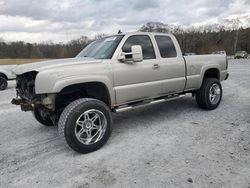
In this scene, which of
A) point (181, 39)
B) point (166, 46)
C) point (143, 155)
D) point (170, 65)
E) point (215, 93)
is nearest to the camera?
point (143, 155)

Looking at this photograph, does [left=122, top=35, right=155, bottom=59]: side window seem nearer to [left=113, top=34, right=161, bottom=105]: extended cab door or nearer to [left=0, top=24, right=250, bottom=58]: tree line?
[left=113, top=34, right=161, bottom=105]: extended cab door

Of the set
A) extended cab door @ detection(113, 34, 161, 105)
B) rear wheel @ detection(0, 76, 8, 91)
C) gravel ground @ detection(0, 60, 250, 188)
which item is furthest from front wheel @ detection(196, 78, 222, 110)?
rear wheel @ detection(0, 76, 8, 91)

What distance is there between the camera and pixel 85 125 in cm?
356

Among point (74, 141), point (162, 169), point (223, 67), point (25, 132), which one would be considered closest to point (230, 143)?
point (162, 169)

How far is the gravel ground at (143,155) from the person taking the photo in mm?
2719

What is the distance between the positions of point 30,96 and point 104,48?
1.62 metres

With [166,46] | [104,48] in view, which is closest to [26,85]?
[104,48]

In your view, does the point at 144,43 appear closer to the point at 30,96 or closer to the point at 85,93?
the point at 85,93

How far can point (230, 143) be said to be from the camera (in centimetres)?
360

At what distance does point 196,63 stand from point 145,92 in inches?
68.3

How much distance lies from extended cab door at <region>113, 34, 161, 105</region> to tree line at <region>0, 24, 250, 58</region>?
23658 mm

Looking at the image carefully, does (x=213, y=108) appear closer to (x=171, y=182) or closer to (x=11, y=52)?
(x=171, y=182)

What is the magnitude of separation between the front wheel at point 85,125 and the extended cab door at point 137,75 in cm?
51

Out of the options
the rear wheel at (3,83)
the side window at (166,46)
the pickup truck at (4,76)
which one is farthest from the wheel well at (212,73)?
the rear wheel at (3,83)
